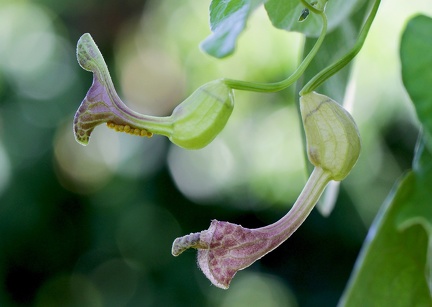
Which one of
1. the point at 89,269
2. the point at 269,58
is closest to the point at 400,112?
the point at 269,58

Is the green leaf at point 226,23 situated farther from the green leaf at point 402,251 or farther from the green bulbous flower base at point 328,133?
the green leaf at point 402,251

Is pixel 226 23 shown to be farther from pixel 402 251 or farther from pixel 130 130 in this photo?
pixel 402 251

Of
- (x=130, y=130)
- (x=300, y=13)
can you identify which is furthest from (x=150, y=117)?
(x=300, y=13)

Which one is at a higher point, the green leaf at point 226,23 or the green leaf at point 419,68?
the green leaf at point 226,23

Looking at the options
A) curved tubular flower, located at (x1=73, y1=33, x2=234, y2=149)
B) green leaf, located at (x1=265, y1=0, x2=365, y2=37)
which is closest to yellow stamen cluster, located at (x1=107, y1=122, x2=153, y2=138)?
curved tubular flower, located at (x1=73, y1=33, x2=234, y2=149)

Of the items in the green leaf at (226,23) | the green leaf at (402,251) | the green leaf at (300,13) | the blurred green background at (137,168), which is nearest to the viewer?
the green leaf at (226,23)

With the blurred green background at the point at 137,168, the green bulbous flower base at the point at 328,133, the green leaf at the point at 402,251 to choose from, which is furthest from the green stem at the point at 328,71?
the blurred green background at the point at 137,168
